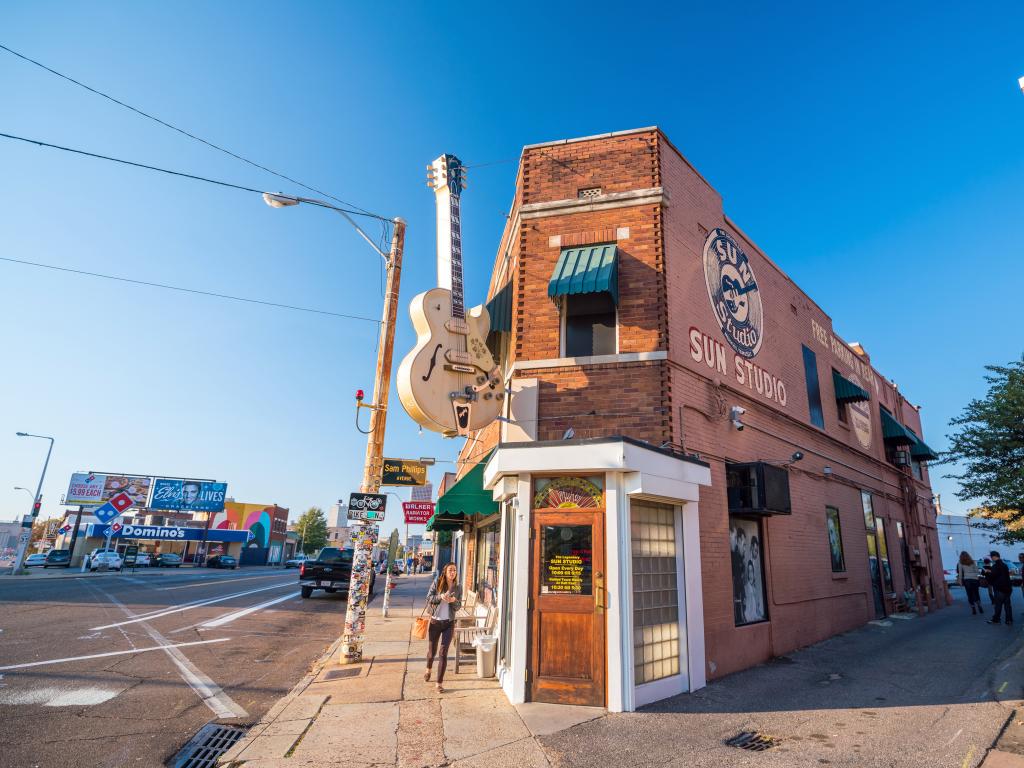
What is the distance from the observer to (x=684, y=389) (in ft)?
30.3

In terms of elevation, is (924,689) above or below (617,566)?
below

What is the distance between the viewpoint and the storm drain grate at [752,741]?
18.2 ft

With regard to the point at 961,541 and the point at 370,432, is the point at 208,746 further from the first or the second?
the point at 961,541

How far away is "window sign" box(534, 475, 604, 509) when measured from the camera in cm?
754

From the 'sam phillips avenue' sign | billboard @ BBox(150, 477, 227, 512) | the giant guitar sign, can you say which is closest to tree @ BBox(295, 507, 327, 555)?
billboard @ BBox(150, 477, 227, 512)

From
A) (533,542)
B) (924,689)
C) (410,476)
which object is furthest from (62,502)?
(924,689)

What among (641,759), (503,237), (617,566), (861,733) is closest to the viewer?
(641,759)

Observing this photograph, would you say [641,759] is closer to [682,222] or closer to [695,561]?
[695,561]

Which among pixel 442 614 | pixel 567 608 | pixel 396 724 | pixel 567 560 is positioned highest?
pixel 567 560

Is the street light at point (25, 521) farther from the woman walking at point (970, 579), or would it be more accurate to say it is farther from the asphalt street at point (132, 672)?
the woman walking at point (970, 579)

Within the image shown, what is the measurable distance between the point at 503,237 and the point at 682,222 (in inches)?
212

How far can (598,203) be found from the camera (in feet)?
33.2

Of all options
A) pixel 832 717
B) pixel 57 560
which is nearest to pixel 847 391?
pixel 832 717

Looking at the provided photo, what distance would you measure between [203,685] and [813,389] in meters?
15.1
